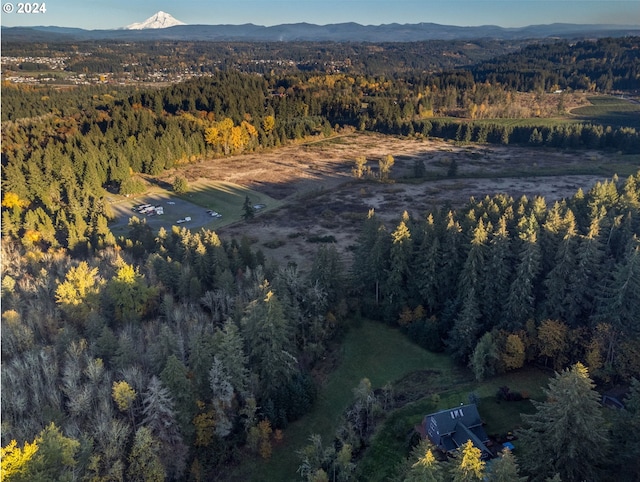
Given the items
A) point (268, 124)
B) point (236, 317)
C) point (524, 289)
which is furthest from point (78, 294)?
point (268, 124)

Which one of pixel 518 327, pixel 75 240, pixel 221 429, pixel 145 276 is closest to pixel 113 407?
pixel 221 429

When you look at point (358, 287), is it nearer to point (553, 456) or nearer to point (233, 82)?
point (553, 456)

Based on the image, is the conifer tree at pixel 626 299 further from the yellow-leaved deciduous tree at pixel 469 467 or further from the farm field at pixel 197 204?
the farm field at pixel 197 204

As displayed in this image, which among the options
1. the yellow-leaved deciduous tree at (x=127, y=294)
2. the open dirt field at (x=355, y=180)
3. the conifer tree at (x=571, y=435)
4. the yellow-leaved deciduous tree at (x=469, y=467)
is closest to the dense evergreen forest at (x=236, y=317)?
the yellow-leaved deciduous tree at (x=127, y=294)

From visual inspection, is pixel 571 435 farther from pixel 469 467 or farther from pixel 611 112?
pixel 611 112

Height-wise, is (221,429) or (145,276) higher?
(145,276)

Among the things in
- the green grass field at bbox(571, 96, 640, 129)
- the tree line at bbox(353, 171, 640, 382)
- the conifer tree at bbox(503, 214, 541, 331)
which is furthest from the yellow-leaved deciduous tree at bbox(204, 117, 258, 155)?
the green grass field at bbox(571, 96, 640, 129)

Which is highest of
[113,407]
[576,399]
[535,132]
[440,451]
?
[535,132]
